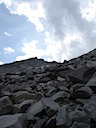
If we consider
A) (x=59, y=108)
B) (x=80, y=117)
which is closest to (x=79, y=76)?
(x=59, y=108)

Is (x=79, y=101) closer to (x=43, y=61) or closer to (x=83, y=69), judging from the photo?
(x=83, y=69)

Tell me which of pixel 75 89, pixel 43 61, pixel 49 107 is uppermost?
pixel 43 61

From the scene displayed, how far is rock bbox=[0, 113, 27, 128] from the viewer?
14.6 feet

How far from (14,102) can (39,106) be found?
117 cm

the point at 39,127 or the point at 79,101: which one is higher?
the point at 79,101

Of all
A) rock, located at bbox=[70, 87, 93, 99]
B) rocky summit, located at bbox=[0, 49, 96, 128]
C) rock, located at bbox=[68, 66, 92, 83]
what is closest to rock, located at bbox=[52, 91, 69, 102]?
rocky summit, located at bbox=[0, 49, 96, 128]

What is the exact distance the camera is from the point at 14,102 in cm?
625

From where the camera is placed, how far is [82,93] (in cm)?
539

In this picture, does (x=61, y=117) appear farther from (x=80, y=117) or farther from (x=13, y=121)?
(x=13, y=121)

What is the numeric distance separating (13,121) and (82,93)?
1.56 m

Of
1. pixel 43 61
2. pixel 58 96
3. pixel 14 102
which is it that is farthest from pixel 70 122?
pixel 43 61

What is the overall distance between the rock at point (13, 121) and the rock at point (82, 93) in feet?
3.89

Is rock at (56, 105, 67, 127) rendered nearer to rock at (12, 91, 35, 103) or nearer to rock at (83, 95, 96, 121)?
rock at (83, 95, 96, 121)

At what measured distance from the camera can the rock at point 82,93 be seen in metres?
5.38
